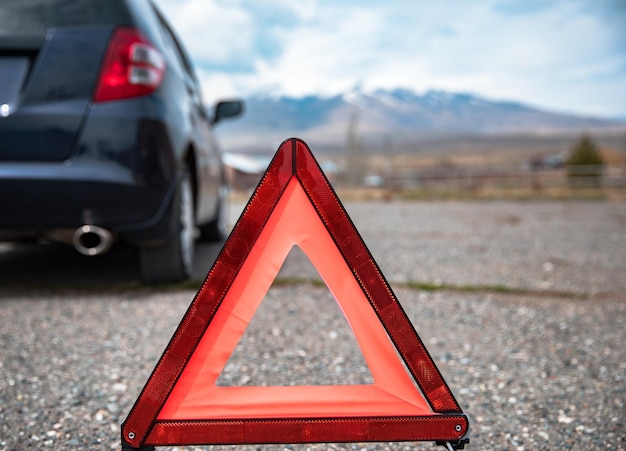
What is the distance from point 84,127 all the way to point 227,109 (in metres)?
2.40

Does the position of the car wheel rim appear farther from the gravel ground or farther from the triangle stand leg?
the triangle stand leg

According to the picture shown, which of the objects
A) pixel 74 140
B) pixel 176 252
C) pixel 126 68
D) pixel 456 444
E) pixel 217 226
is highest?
pixel 456 444

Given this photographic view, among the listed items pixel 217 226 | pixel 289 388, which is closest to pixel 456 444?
pixel 289 388

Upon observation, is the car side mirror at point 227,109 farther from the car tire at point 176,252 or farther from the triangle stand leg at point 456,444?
the triangle stand leg at point 456,444

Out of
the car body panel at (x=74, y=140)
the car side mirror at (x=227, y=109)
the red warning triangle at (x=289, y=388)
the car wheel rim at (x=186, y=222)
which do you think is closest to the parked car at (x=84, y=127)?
the car body panel at (x=74, y=140)

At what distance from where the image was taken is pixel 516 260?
6062 mm

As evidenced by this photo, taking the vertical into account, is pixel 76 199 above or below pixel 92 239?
above

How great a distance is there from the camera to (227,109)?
5.97 meters

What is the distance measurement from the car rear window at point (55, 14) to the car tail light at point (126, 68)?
131mm

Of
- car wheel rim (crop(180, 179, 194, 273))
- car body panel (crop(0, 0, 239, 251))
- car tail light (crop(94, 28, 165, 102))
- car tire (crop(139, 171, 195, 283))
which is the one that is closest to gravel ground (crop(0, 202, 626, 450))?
car tire (crop(139, 171, 195, 283))

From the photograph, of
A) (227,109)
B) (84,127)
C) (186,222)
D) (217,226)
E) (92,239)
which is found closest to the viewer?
(84,127)

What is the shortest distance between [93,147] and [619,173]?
2825cm

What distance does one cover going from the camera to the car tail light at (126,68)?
3.73 m

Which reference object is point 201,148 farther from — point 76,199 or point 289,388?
point 289,388
